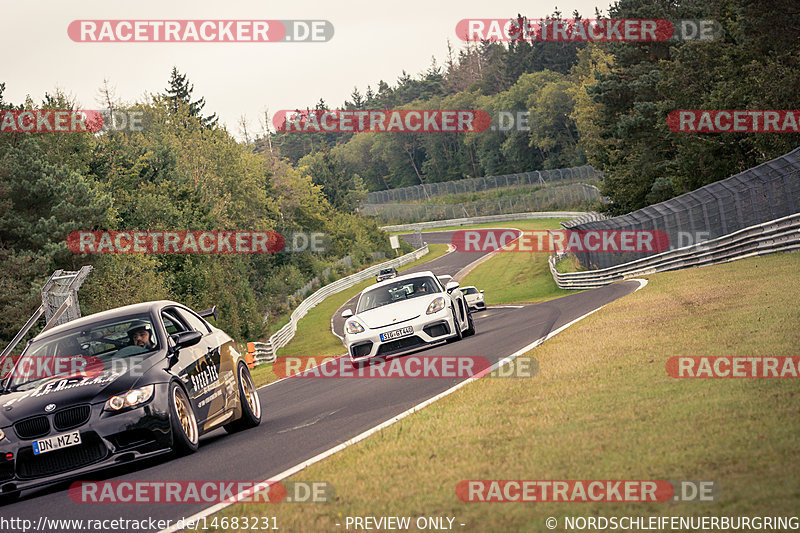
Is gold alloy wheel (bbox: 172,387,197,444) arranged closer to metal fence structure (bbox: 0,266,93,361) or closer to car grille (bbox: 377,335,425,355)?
car grille (bbox: 377,335,425,355)

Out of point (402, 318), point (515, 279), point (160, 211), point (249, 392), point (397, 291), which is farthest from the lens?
point (160, 211)

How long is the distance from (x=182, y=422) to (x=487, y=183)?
118309 mm

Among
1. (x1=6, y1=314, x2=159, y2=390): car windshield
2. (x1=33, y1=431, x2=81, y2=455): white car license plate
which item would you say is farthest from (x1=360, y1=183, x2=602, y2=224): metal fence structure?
(x1=33, y1=431, x2=81, y2=455): white car license plate

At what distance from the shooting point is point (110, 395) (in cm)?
852

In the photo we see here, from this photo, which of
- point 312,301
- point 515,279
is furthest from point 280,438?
point 312,301

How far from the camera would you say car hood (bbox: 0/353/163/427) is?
8.45m

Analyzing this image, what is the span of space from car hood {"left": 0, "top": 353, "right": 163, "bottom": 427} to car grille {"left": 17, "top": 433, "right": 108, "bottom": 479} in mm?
351

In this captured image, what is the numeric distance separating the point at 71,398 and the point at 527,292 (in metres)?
43.0

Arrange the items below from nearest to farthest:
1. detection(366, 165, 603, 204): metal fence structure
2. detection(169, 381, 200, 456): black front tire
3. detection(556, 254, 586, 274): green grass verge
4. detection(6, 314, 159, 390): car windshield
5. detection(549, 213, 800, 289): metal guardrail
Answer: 1. detection(169, 381, 200, 456): black front tire
2. detection(6, 314, 159, 390): car windshield
3. detection(549, 213, 800, 289): metal guardrail
4. detection(556, 254, 586, 274): green grass verge
5. detection(366, 165, 603, 204): metal fence structure

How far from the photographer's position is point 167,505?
693cm

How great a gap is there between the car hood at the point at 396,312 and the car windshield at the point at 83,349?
7174 millimetres

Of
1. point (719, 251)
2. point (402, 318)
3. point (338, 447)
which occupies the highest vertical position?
point (719, 251)

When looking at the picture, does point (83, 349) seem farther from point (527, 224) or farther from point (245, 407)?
point (527, 224)

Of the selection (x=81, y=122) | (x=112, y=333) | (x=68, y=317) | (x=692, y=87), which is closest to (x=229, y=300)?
(x=81, y=122)
